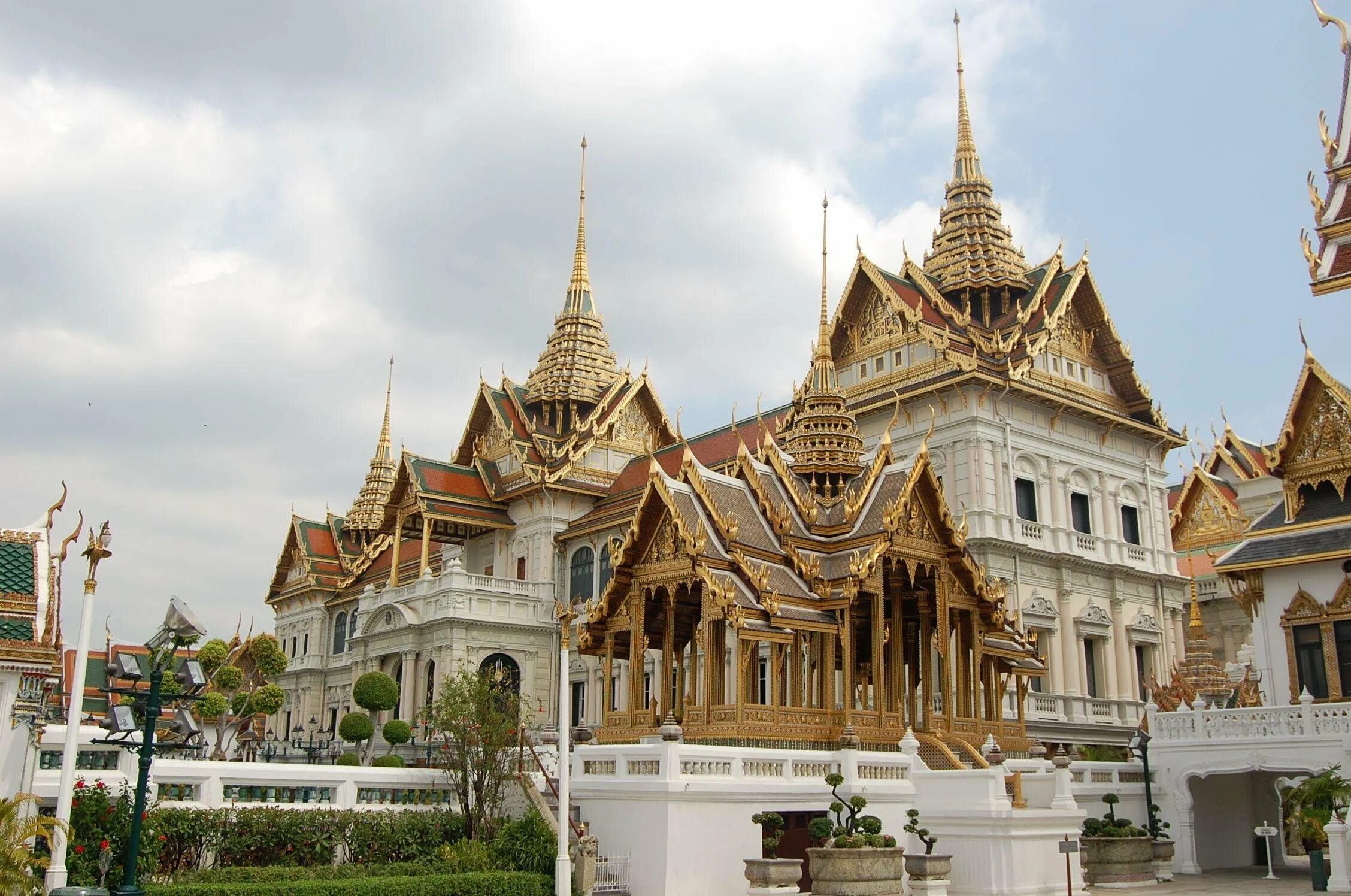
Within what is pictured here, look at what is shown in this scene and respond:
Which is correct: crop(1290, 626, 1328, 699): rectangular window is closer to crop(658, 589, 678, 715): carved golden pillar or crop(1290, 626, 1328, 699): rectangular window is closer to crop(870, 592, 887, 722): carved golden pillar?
crop(870, 592, 887, 722): carved golden pillar

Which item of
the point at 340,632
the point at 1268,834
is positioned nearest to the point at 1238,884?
the point at 1268,834

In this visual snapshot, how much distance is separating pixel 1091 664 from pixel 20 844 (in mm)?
29221

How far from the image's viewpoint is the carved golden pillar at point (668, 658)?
16.8 metres

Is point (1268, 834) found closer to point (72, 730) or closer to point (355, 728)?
point (72, 730)

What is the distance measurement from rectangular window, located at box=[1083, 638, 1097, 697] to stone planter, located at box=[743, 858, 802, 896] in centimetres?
→ 2321

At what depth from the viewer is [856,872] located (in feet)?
43.6

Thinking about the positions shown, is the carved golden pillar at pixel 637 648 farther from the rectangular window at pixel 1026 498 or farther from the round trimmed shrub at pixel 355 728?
the rectangular window at pixel 1026 498

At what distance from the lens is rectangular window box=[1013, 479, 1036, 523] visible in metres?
34.5

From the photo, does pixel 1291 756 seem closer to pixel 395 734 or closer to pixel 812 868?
pixel 812 868

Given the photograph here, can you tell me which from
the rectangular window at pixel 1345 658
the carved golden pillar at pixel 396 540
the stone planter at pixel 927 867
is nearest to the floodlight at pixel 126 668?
the stone planter at pixel 927 867

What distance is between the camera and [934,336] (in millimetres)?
35375

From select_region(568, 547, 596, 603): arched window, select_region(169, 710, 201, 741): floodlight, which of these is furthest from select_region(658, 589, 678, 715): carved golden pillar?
select_region(568, 547, 596, 603): arched window

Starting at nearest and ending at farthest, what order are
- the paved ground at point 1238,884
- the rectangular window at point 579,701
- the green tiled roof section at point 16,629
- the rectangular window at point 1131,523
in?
the green tiled roof section at point 16,629 → the paved ground at point 1238,884 → the rectangular window at point 1131,523 → the rectangular window at point 579,701

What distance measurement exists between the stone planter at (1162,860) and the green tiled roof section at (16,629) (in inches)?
583
